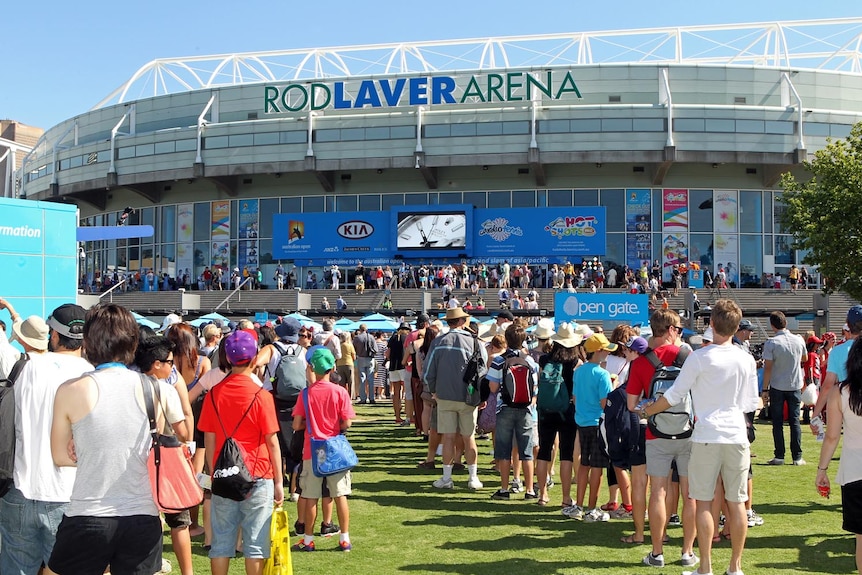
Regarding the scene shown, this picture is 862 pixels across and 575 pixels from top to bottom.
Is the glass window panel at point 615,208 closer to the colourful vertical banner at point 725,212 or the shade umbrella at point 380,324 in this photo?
the colourful vertical banner at point 725,212

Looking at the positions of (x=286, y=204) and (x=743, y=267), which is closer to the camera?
(x=743, y=267)

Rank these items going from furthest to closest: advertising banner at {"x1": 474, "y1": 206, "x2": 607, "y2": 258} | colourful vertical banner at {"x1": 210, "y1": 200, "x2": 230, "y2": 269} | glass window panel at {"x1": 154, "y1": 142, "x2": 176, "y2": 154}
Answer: colourful vertical banner at {"x1": 210, "y1": 200, "x2": 230, "y2": 269} < glass window panel at {"x1": 154, "y1": 142, "x2": 176, "y2": 154} < advertising banner at {"x1": 474, "y1": 206, "x2": 607, "y2": 258}

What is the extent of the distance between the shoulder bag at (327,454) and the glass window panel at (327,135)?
113 ft

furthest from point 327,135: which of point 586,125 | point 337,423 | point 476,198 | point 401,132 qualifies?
point 337,423

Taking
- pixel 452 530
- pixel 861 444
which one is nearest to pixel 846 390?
pixel 861 444

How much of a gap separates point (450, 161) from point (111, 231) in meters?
22.1

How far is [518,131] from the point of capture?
127 ft

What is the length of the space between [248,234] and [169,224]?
4.94 meters

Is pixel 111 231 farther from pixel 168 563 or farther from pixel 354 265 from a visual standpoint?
pixel 354 265

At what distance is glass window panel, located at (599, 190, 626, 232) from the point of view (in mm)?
39812

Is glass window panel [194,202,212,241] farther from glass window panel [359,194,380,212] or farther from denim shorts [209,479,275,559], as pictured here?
denim shorts [209,479,275,559]

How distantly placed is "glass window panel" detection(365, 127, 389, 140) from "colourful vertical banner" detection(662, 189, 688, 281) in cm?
1319

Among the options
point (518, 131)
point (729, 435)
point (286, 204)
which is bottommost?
point (729, 435)

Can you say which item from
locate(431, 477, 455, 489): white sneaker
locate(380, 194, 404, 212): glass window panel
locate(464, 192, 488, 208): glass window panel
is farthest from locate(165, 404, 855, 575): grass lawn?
locate(380, 194, 404, 212): glass window panel
